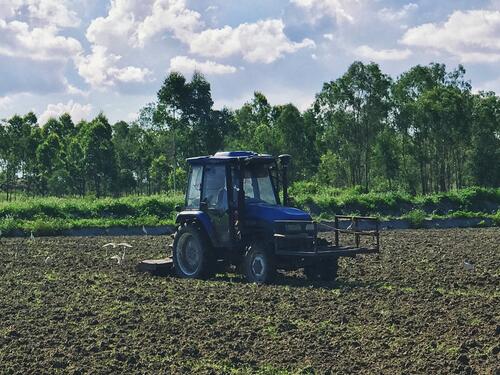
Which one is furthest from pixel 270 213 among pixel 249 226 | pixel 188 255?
pixel 188 255

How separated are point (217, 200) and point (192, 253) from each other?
4.79 ft

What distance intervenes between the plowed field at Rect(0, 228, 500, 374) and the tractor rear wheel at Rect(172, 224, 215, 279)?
380mm

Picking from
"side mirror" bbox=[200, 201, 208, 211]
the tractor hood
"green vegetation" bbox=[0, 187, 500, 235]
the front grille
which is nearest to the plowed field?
the front grille

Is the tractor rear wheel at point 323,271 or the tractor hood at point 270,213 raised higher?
the tractor hood at point 270,213

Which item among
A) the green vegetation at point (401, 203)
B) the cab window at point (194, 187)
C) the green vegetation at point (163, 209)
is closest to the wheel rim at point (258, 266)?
the cab window at point (194, 187)

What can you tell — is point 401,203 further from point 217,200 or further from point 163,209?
point 217,200

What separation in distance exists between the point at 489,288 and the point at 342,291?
2.78 meters

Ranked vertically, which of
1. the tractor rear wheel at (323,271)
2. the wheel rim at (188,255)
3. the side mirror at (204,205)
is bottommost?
the tractor rear wheel at (323,271)

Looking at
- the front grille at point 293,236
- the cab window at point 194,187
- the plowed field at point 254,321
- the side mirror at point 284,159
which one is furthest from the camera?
the cab window at point 194,187

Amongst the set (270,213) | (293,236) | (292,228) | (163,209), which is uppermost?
(163,209)

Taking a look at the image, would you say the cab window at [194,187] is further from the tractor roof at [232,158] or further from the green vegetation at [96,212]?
the green vegetation at [96,212]

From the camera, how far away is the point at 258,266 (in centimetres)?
1548

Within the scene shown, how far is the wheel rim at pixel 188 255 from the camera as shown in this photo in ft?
54.2

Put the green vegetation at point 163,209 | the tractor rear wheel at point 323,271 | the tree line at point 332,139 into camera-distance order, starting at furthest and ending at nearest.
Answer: the tree line at point 332,139
the green vegetation at point 163,209
the tractor rear wheel at point 323,271
